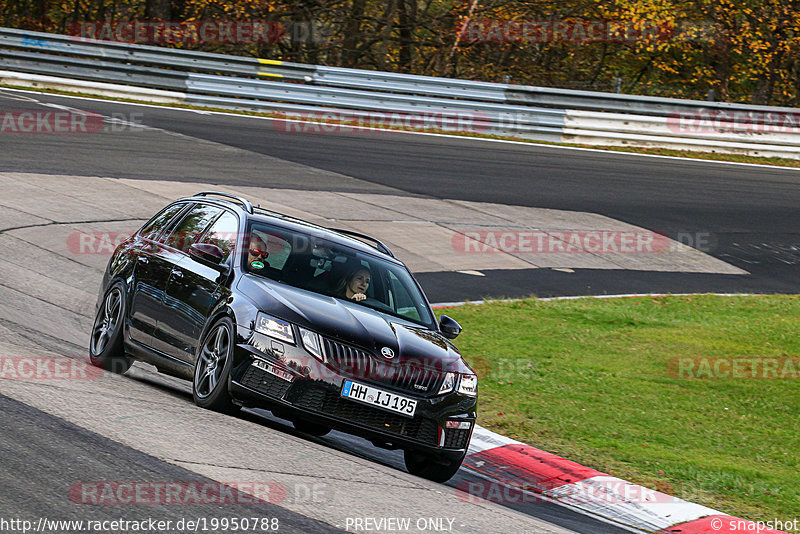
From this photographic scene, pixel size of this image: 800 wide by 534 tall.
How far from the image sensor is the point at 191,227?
923 centimetres

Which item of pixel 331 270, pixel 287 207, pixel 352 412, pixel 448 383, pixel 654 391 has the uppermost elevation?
pixel 331 270

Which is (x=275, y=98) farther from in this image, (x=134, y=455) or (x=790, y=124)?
(x=134, y=455)

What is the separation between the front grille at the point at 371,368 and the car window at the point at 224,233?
5.13 ft

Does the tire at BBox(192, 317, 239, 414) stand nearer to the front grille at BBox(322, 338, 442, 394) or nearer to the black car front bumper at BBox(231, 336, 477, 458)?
the black car front bumper at BBox(231, 336, 477, 458)

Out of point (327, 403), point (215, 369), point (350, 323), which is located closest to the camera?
point (327, 403)

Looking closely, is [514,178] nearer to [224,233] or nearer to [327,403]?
[224,233]

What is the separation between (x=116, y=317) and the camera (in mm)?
9297

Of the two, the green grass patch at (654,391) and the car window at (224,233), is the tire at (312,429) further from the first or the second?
the green grass patch at (654,391)

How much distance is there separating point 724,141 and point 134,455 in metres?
22.8

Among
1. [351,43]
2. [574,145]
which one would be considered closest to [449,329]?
[574,145]

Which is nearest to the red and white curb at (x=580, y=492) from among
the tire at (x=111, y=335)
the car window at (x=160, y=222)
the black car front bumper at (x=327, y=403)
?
the black car front bumper at (x=327, y=403)

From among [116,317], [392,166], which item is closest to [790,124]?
[392,166]

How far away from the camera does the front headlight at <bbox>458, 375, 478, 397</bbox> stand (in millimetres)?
7662

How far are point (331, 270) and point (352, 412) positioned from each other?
1536 mm
